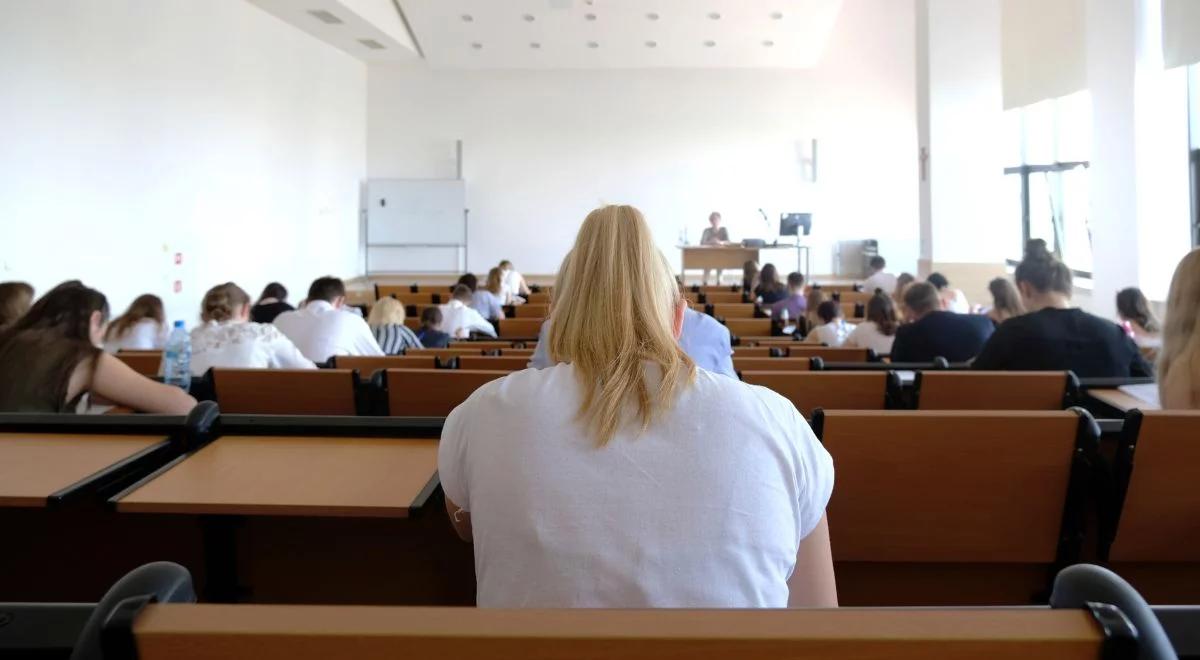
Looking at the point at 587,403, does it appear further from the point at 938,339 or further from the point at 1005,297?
the point at 1005,297

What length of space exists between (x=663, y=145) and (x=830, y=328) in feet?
37.3

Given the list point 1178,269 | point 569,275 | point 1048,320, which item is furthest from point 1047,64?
point 569,275

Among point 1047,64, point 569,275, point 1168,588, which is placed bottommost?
point 1168,588

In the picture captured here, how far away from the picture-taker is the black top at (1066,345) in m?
3.85

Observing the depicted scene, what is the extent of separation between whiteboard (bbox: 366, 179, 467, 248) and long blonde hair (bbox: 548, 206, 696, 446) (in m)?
15.3

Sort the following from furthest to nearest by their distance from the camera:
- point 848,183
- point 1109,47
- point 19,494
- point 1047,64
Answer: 1. point 848,183
2. point 1047,64
3. point 1109,47
4. point 19,494

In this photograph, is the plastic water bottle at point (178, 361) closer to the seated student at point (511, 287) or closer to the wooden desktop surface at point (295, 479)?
the wooden desktop surface at point (295, 479)

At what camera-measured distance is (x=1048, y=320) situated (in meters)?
3.91

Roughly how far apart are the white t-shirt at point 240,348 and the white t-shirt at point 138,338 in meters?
1.49

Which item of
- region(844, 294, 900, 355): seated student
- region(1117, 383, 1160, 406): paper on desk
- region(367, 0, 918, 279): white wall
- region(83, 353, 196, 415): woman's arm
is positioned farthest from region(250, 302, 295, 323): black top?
region(367, 0, 918, 279): white wall

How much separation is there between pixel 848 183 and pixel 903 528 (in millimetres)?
15202

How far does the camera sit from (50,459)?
6.92ft

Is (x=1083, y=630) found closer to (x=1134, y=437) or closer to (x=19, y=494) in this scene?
(x=1134, y=437)

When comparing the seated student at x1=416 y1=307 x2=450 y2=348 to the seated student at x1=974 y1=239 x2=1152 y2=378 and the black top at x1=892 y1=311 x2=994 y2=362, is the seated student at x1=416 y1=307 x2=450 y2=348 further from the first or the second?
the seated student at x1=974 y1=239 x2=1152 y2=378
